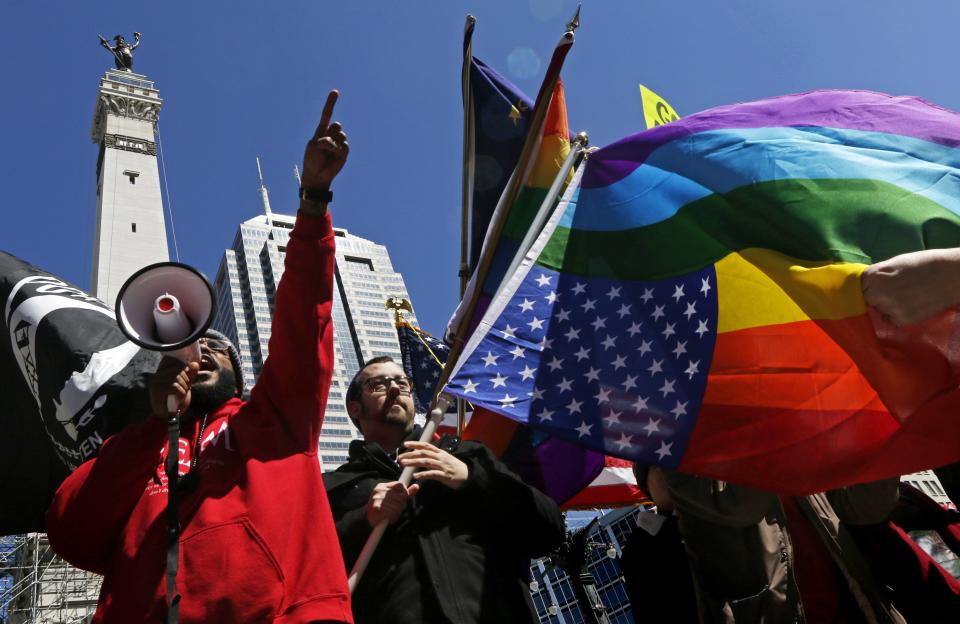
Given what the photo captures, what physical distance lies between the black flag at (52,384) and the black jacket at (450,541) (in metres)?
1.37

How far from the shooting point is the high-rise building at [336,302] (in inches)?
3580

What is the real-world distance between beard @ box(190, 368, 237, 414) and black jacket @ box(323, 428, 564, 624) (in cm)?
71

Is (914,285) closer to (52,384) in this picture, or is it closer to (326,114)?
(326,114)

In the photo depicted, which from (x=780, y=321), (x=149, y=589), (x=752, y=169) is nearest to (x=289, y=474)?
(x=149, y=589)

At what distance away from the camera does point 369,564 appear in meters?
3.05

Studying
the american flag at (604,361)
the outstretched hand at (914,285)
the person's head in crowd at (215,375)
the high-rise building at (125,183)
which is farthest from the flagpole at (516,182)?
the high-rise building at (125,183)

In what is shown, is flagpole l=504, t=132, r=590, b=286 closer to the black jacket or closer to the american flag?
the american flag

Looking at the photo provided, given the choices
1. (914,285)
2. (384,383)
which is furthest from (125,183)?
(914,285)

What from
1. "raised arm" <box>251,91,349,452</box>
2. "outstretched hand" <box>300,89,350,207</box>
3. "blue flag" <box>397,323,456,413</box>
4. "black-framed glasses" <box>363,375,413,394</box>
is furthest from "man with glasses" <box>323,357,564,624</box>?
Answer: "blue flag" <box>397,323,456,413</box>

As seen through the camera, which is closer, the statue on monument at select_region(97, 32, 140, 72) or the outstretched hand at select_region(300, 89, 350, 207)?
the outstretched hand at select_region(300, 89, 350, 207)

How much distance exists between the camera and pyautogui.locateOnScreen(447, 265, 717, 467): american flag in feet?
11.0

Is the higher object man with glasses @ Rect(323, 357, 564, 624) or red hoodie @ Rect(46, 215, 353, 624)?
red hoodie @ Rect(46, 215, 353, 624)

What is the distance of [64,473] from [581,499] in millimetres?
3327

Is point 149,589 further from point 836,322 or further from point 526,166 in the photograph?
point 526,166
